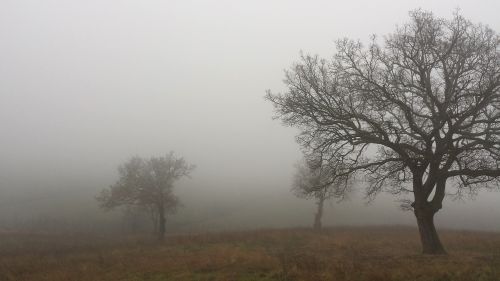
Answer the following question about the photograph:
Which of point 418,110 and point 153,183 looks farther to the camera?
point 153,183

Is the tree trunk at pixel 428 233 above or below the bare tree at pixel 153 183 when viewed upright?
below

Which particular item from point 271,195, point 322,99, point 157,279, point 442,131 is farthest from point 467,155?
point 271,195

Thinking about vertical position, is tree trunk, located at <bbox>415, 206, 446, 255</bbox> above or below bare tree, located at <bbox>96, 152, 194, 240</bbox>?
below

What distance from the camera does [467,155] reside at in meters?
18.5

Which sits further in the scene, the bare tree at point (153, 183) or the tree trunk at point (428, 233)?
the bare tree at point (153, 183)

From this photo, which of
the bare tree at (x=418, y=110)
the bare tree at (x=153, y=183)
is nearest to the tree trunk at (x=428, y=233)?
the bare tree at (x=418, y=110)

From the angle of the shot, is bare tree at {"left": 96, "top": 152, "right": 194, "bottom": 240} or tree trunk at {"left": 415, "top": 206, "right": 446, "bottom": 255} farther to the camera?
bare tree at {"left": 96, "top": 152, "right": 194, "bottom": 240}

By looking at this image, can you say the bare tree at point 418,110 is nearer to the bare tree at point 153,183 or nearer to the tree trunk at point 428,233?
the tree trunk at point 428,233

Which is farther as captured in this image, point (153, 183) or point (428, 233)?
point (153, 183)

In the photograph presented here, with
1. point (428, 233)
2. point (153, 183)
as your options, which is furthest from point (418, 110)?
point (153, 183)

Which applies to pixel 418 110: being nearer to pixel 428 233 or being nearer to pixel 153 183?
pixel 428 233

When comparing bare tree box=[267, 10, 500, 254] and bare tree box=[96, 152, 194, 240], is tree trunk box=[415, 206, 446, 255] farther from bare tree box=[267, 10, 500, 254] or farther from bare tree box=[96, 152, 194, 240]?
bare tree box=[96, 152, 194, 240]

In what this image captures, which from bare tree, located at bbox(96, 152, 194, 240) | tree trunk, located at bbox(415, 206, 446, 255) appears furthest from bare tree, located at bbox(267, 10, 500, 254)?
bare tree, located at bbox(96, 152, 194, 240)

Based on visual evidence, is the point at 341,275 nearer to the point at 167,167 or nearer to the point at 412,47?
the point at 412,47
